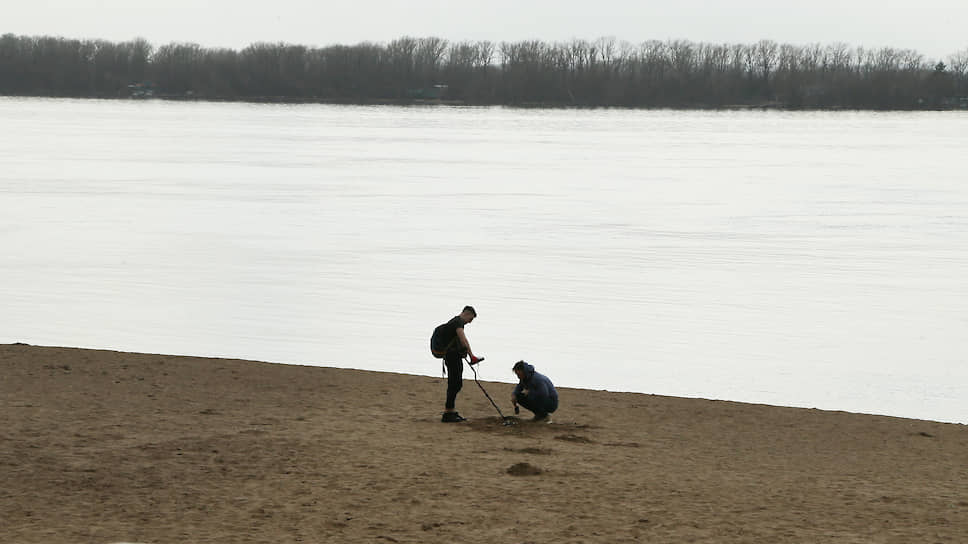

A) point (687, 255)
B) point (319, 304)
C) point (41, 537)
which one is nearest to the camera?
point (41, 537)

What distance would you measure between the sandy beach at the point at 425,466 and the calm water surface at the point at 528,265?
88.6 inches

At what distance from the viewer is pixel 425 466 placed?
9930mm

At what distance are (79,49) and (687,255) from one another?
146913 millimetres

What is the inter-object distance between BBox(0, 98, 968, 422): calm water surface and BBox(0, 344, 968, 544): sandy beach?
88.6 inches

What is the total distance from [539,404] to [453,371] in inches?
32.4

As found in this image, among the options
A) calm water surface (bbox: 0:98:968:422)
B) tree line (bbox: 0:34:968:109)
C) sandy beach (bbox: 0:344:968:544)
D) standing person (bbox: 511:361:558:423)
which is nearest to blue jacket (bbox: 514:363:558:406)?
standing person (bbox: 511:361:558:423)

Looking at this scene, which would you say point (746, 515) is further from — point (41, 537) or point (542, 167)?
point (542, 167)

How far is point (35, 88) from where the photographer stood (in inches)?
5802

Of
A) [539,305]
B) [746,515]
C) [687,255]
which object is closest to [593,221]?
[687,255]

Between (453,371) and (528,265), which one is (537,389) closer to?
(453,371)

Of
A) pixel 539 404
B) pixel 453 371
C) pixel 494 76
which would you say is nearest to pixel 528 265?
pixel 539 404

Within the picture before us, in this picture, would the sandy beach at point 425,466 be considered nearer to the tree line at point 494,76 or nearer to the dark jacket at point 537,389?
the dark jacket at point 537,389

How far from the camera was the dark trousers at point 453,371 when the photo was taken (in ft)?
37.2

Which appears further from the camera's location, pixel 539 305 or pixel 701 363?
pixel 539 305
